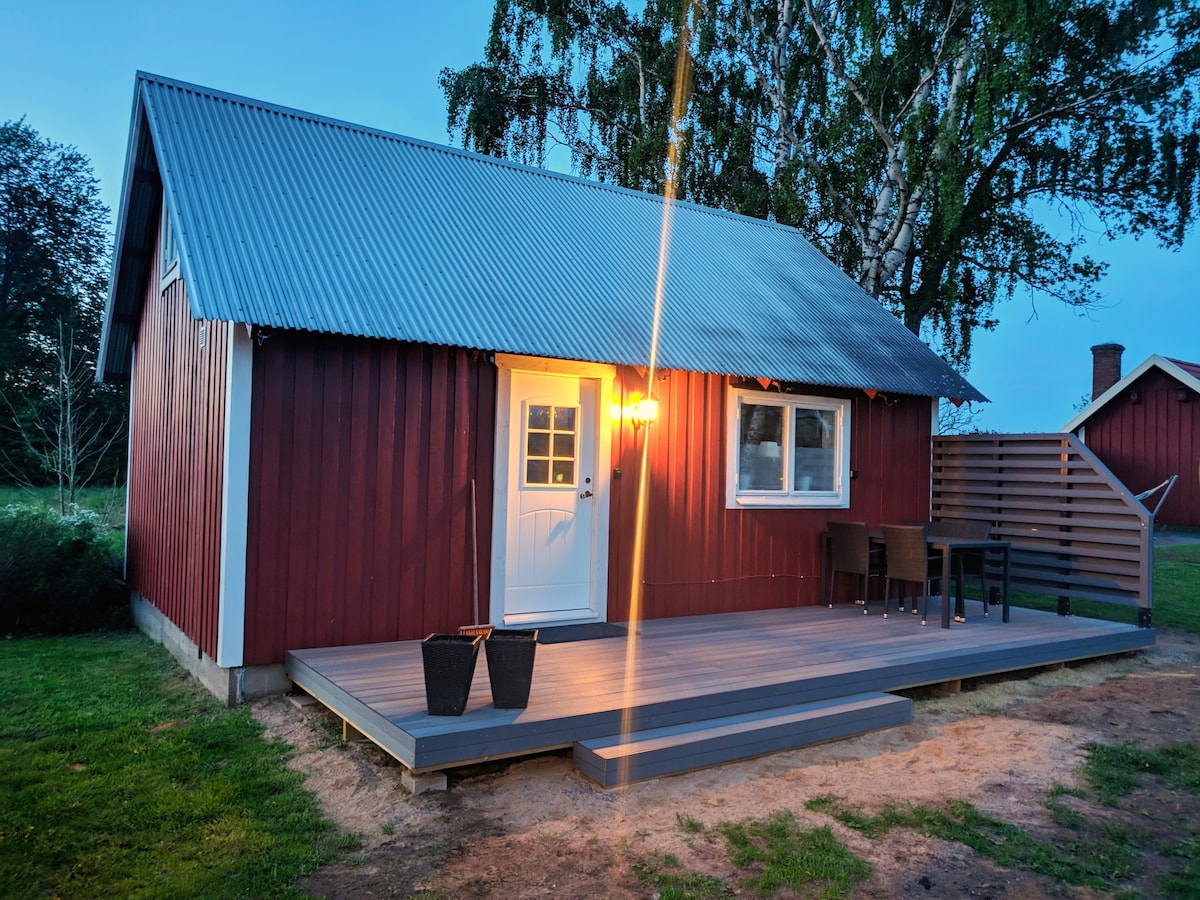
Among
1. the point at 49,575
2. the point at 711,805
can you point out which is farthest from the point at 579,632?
the point at 49,575

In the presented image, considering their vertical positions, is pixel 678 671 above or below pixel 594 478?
below

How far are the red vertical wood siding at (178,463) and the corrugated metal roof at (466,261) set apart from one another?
0.74 metres

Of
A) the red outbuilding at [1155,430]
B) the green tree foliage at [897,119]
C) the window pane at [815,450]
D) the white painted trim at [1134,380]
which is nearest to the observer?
the window pane at [815,450]

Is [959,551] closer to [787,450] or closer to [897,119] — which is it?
[787,450]

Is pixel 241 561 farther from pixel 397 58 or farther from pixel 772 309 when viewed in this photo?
pixel 397 58

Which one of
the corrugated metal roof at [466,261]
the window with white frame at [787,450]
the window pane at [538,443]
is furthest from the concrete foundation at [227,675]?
the window with white frame at [787,450]

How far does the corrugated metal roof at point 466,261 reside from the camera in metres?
5.48

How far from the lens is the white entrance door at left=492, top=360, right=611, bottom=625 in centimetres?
607

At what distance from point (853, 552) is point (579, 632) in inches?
107

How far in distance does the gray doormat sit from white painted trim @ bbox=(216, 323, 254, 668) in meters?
1.95

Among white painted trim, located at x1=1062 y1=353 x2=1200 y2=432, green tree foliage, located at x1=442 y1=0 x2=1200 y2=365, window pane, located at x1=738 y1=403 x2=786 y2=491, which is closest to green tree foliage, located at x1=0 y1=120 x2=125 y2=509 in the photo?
green tree foliage, located at x1=442 y1=0 x2=1200 y2=365

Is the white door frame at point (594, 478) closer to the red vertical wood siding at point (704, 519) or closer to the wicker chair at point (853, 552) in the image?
the red vertical wood siding at point (704, 519)

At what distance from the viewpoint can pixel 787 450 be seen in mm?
7539

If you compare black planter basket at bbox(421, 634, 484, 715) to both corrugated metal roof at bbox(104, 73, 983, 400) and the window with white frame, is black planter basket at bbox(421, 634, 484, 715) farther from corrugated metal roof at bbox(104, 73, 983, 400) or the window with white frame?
the window with white frame
